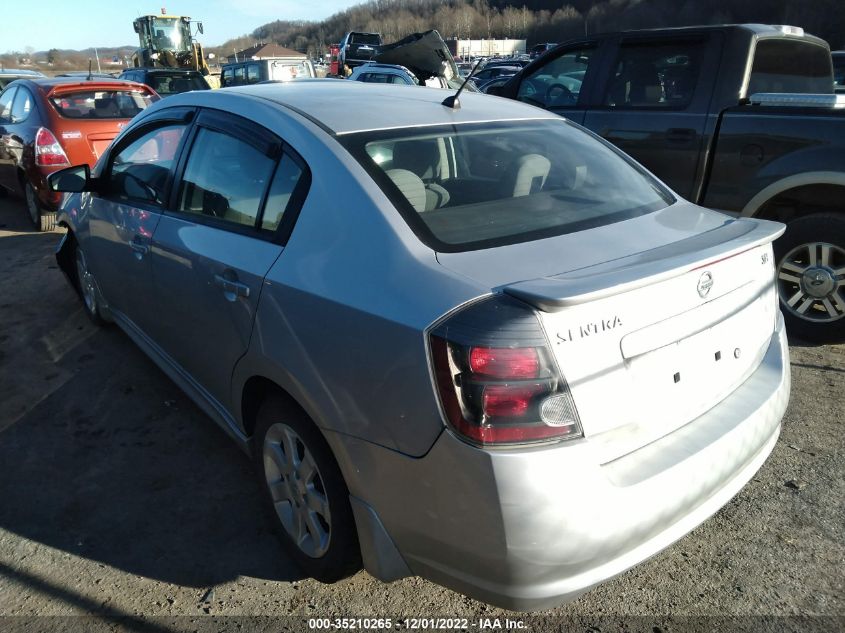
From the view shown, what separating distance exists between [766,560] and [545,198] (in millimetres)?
1575

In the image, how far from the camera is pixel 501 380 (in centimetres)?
170

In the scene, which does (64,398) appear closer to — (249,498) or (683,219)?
(249,498)

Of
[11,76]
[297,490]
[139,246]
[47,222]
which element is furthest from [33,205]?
[11,76]

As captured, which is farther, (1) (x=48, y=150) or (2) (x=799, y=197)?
(1) (x=48, y=150)

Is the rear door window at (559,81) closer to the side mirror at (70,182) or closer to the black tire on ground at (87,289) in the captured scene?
the side mirror at (70,182)

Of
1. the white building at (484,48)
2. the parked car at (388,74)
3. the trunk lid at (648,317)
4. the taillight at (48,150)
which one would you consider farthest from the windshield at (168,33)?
the trunk lid at (648,317)

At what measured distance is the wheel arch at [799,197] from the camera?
13.4ft

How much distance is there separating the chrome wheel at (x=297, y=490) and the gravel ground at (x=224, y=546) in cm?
19

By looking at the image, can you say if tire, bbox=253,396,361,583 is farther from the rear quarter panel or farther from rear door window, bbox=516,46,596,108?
rear door window, bbox=516,46,596,108

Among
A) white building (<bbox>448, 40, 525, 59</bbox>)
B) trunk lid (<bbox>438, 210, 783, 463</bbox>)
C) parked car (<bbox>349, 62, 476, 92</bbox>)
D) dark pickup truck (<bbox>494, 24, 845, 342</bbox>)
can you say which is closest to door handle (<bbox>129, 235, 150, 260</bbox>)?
trunk lid (<bbox>438, 210, 783, 463</bbox>)

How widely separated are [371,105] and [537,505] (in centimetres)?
178

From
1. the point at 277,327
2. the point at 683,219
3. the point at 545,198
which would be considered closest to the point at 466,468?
the point at 277,327

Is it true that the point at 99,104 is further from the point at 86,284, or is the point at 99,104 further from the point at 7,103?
the point at 86,284

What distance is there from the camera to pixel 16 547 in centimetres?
268
